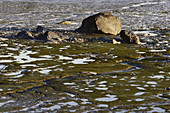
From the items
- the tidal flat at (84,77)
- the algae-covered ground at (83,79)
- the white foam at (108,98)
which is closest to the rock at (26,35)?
the tidal flat at (84,77)

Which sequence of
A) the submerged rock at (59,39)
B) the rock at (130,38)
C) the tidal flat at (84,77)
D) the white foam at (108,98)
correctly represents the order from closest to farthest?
the tidal flat at (84,77), the white foam at (108,98), the rock at (130,38), the submerged rock at (59,39)

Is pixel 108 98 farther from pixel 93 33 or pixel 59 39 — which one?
pixel 93 33

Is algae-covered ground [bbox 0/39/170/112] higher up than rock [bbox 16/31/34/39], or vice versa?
rock [bbox 16/31/34/39]

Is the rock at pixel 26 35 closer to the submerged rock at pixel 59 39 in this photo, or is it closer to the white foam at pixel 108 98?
the submerged rock at pixel 59 39

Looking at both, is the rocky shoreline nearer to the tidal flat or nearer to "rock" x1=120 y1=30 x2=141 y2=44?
"rock" x1=120 y1=30 x2=141 y2=44

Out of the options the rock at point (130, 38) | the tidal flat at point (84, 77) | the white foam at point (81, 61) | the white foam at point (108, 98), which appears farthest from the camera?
the rock at point (130, 38)

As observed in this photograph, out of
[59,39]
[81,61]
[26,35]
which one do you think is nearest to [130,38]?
[59,39]

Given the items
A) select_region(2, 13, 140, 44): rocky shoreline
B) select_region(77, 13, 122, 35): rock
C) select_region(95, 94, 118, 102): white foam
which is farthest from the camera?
select_region(77, 13, 122, 35): rock

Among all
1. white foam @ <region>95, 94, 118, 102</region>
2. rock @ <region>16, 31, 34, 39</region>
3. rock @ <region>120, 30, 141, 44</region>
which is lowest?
white foam @ <region>95, 94, 118, 102</region>

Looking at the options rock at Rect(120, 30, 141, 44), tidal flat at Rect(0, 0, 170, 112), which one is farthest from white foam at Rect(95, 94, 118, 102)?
rock at Rect(120, 30, 141, 44)

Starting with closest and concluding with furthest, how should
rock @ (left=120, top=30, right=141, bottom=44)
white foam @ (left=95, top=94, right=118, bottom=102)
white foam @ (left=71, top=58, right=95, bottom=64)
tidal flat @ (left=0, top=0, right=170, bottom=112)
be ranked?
tidal flat @ (left=0, top=0, right=170, bottom=112) < white foam @ (left=95, top=94, right=118, bottom=102) < white foam @ (left=71, top=58, right=95, bottom=64) < rock @ (left=120, top=30, right=141, bottom=44)

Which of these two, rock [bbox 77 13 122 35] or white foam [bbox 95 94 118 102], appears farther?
rock [bbox 77 13 122 35]

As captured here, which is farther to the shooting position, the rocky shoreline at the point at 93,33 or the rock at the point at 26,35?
the rock at the point at 26,35

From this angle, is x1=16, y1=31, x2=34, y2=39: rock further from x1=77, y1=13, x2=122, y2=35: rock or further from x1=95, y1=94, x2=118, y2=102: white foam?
x1=95, y1=94, x2=118, y2=102: white foam
